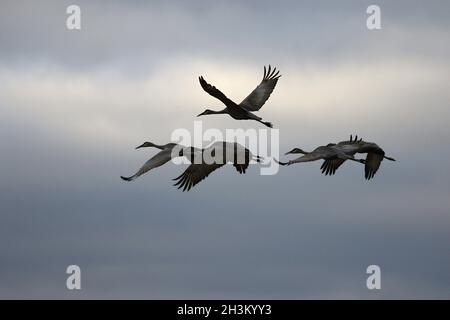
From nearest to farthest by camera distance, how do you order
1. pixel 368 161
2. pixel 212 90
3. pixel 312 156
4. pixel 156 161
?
pixel 212 90 → pixel 156 161 → pixel 312 156 → pixel 368 161

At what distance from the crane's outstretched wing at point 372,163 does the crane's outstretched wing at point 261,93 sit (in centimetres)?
551

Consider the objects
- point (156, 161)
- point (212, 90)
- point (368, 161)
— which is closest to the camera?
point (212, 90)

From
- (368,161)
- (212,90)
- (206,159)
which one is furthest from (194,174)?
(368,161)

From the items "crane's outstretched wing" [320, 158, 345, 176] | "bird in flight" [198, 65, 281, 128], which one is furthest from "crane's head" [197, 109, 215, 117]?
"crane's outstretched wing" [320, 158, 345, 176]

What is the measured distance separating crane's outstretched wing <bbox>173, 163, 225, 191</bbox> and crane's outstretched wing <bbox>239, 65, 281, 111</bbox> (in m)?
4.61

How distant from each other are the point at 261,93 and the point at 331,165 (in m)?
4.81

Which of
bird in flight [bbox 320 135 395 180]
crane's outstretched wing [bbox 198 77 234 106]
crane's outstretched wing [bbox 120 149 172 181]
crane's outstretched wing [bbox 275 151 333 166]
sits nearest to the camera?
crane's outstretched wing [bbox 198 77 234 106]

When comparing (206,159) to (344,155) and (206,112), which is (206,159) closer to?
(206,112)

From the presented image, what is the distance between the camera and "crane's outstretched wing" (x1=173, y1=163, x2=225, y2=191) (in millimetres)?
55438

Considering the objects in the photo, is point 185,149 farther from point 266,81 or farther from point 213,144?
point 266,81

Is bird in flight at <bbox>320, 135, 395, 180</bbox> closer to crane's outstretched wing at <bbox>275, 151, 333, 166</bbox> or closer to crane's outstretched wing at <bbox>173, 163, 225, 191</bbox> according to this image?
crane's outstretched wing at <bbox>275, 151, 333, 166</bbox>

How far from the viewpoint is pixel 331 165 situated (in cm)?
6294
